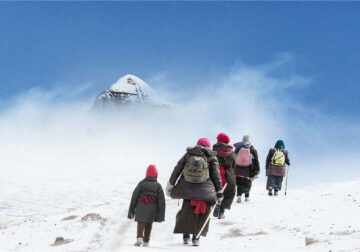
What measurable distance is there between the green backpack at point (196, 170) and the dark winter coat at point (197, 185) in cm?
15

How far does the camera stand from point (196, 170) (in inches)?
368

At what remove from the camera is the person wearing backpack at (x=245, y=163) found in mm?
16172

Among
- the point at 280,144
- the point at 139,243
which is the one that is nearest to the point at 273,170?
the point at 280,144

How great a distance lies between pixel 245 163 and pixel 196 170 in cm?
715

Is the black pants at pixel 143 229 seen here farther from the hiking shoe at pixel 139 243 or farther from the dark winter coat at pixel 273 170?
the dark winter coat at pixel 273 170

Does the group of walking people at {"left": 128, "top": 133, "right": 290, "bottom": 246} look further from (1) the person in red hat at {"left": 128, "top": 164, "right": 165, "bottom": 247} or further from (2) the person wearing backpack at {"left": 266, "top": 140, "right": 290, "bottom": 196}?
(2) the person wearing backpack at {"left": 266, "top": 140, "right": 290, "bottom": 196}

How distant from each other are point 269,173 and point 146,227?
30.8 ft

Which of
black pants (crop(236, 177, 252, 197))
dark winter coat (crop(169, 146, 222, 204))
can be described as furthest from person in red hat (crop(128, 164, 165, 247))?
black pants (crop(236, 177, 252, 197))

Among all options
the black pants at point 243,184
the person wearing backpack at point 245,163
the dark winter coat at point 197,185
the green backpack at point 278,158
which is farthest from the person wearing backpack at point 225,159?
the green backpack at point 278,158

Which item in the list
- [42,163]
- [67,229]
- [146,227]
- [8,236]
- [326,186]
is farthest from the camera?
[42,163]

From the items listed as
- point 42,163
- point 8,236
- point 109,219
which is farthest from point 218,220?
point 42,163

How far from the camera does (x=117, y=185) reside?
2872 inches

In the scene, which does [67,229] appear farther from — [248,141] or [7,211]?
[7,211]

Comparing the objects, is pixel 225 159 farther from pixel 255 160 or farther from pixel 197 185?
pixel 255 160
